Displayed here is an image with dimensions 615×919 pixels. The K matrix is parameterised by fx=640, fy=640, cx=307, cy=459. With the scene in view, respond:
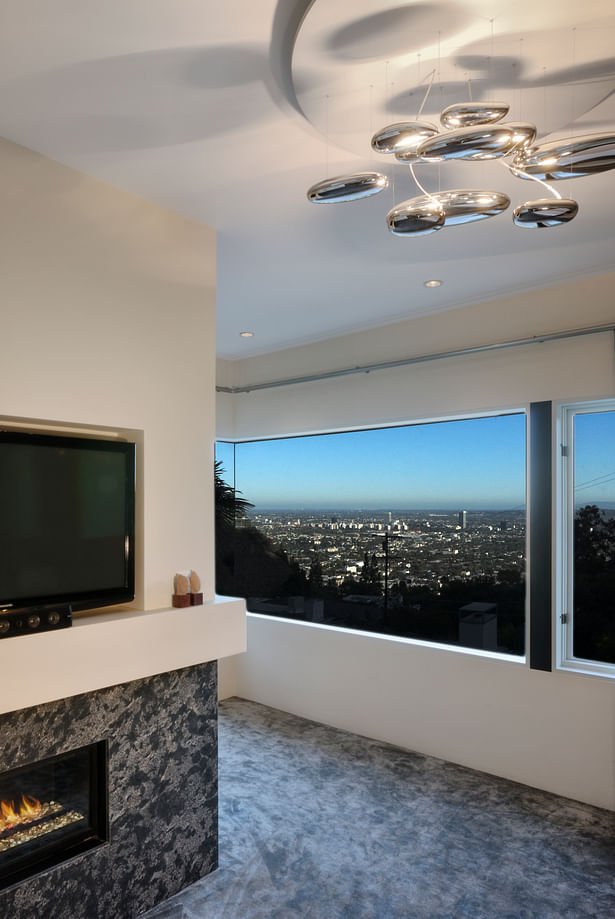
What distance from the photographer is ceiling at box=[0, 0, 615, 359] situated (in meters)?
1.54

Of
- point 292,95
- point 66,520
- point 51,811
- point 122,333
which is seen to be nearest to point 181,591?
point 66,520

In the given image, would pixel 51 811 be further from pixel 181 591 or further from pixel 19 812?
pixel 181 591

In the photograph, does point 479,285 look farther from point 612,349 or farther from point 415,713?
point 415,713

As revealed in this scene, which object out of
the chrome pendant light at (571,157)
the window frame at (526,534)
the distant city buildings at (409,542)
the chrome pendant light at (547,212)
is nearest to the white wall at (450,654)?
the window frame at (526,534)

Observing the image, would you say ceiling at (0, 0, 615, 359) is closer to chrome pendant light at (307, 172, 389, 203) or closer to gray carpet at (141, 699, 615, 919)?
chrome pendant light at (307, 172, 389, 203)

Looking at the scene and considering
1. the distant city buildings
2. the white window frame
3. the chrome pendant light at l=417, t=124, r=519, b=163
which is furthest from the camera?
the distant city buildings

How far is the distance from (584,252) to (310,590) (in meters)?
2.98

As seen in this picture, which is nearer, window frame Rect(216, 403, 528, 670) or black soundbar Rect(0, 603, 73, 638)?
black soundbar Rect(0, 603, 73, 638)

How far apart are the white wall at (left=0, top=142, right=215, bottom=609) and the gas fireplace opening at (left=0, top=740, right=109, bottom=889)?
62 centimetres

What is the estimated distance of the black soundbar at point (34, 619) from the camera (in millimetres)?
1989

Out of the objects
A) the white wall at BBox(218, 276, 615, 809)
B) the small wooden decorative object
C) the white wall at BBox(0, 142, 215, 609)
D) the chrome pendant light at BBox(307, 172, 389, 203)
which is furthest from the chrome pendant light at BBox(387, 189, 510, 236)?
the white wall at BBox(218, 276, 615, 809)

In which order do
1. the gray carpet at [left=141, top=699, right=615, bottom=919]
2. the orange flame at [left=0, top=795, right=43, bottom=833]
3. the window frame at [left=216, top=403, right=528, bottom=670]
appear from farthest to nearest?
the window frame at [left=216, top=403, right=528, bottom=670] → the gray carpet at [left=141, top=699, right=615, bottom=919] → the orange flame at [left=0, top=795, right=43, bottom=833]

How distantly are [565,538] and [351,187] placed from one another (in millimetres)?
2548

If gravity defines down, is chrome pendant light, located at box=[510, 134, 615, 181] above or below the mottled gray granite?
above
